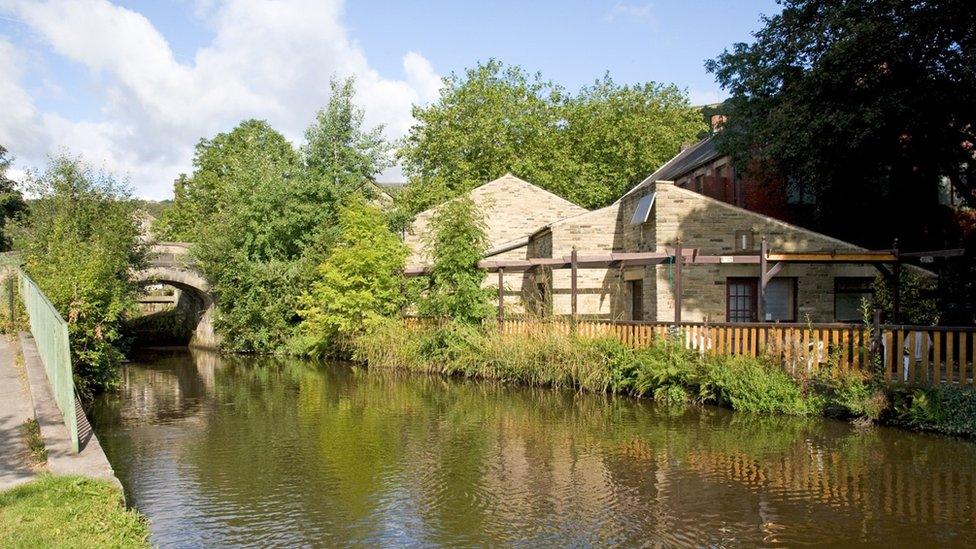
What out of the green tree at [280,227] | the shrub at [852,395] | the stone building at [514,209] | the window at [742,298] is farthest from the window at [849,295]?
Answer: the green tree at [280,227]

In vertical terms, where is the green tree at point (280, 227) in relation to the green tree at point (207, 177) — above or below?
below

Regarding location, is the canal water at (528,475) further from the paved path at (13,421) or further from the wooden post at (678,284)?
the wooden post at (678,284)

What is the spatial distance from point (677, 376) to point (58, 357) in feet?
33.5

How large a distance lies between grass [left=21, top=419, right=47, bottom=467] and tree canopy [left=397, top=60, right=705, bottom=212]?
2937 cm

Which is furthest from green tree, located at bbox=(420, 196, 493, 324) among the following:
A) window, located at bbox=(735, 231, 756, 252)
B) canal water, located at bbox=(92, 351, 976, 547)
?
window, located at bbox=(735, 231, 756, 252)

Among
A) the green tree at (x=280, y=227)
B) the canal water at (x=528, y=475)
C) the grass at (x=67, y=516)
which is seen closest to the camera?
the grass at (x=67, y=516)

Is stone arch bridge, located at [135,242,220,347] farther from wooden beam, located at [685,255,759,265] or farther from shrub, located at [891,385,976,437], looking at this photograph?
shrub, located at [891,385,976,437]

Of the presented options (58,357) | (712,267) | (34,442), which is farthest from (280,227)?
(34,442)

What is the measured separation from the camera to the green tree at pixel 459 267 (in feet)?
65.3

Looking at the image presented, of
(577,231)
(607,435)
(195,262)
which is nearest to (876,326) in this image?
(607,435)

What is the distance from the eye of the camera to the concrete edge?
7.02m

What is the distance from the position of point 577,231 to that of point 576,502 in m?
15.6

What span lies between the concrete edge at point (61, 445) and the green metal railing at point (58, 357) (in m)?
0.09

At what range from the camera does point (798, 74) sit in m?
18.5
